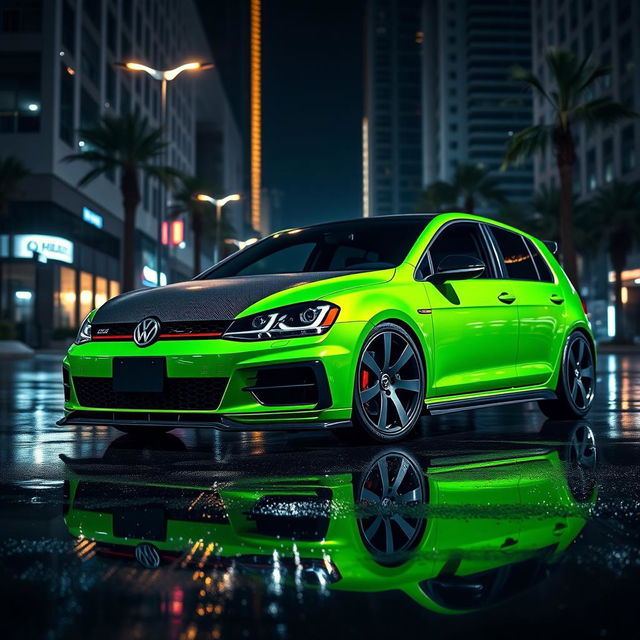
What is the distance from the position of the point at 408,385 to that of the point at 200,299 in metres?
1.48

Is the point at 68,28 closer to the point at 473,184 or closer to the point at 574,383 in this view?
the point at 473,184

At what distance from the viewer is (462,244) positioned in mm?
8055

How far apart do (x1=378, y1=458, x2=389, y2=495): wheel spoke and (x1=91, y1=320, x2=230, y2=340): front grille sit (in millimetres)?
1263

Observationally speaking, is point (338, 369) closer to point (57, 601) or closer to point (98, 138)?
point (57, 601)

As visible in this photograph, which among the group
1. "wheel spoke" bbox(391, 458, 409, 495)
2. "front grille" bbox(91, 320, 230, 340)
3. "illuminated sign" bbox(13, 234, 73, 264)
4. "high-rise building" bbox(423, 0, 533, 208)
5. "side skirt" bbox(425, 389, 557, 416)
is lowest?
"wheel spoke" bbox(391, 458, 409, 495)

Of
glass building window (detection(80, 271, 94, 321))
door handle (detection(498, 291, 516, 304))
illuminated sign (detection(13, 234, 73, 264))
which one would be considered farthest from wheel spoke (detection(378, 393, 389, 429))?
glass building window (detection(80, 271, 94, 321))

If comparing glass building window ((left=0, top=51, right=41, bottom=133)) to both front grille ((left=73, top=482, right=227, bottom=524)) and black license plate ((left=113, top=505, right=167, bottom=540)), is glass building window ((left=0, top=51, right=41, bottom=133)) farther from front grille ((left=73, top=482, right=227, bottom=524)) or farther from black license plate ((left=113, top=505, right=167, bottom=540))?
black license plate ((left=113, top=505, right=167, bottom=540))

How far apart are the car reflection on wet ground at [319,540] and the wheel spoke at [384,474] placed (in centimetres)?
2

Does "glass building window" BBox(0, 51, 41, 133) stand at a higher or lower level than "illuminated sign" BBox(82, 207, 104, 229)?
higher

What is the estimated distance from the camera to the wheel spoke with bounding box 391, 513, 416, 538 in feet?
12.3

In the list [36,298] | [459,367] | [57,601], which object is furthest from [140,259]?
[57,601]

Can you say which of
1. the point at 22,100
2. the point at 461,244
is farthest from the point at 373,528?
the point at 22,100

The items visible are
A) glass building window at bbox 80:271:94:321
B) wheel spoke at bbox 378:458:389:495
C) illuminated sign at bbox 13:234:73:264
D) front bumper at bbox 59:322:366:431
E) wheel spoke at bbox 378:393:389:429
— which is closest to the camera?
wheel spoke at bbox 378:458:389:495

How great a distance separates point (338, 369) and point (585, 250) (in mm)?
50115
